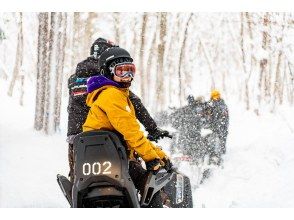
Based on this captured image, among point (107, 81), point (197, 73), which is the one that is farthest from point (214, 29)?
point (107, 81)

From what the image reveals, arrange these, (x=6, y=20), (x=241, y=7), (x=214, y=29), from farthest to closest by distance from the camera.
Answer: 1. (x=214, y=29)
2. (x=6, y=20)
3. (x=241, y=7)

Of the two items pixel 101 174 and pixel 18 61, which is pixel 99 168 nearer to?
pixel 101 174

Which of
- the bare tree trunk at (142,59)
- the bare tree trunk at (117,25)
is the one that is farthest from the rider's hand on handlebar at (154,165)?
the bare tree trunk at (117,25)

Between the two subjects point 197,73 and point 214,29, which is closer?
point 214,29

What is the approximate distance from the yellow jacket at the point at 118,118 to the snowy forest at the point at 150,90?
2946 millimetres

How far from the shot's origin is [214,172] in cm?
918

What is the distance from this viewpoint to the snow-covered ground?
6754 mm

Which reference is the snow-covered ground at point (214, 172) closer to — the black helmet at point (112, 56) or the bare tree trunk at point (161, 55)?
the black helmet at point (112, 56)

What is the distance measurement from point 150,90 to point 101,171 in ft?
45.6

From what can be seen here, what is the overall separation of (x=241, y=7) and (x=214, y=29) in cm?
1037

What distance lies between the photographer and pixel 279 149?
9406 mm

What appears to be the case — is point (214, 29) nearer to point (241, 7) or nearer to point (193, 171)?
point (193, 171)

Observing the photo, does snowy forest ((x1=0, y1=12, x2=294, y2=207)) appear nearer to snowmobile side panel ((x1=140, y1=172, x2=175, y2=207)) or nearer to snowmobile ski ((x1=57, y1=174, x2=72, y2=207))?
snowmobile ski ((x1=57, y1=174, x2=72, y2=207))

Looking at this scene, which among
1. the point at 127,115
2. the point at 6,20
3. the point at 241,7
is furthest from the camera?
the point at 6,20
